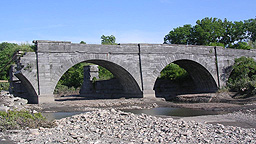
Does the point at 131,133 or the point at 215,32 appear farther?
the point at 215,32

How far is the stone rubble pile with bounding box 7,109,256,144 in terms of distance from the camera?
23.0 feet

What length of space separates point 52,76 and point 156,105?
6859 millimetres

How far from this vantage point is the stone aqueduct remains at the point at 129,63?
18.1 metres

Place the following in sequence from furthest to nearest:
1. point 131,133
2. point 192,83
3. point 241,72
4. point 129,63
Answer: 1. point 192,83
2. point 241,72
3. point 129,63
4. point 131,133

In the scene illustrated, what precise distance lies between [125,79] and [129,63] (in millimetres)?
2315

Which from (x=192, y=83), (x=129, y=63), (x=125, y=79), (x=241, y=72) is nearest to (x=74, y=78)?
(x=125, y=79)

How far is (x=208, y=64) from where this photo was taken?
24.0 meters

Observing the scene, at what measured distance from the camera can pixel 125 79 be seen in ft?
74.6

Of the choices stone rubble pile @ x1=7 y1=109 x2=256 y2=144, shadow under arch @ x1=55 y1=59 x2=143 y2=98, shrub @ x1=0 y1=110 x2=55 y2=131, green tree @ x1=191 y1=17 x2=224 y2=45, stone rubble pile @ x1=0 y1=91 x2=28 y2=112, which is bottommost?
stone rubble pile @ x1=7 y1=109 x2=256 y2=144

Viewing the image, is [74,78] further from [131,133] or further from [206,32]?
[131,133]

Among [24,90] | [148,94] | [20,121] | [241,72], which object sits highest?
[241,72]

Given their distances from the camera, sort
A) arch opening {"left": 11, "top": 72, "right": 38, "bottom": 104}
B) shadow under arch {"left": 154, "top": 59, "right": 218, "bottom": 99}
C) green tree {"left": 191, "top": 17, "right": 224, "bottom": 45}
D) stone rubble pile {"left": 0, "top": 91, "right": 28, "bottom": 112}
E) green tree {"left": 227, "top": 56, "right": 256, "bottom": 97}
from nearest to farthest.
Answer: stone rubble pile {"left": 0, "top": 91, "right": 28, "bottom": 112} → arch opening {"left": 11, "top": 72, "right": 38, "bottom": 104} → green tree {"left": 227, "top": 56, "right": 256, "bottom": 97} → shadow under arch {"left": 154, "top": 59, "right": 218, "bottom": 99} → green tree {"left": 191, "top": 17, "right": 224, "bottom": 45}

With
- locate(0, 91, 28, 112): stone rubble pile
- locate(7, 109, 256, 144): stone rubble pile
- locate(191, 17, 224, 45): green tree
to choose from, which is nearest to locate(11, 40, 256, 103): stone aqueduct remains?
locate(0, 91, 28, 112): stone rubble pile

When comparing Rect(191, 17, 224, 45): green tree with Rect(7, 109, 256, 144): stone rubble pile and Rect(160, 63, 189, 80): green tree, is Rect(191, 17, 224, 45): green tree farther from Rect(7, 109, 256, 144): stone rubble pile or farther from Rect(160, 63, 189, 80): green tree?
Rect(7, 109, 256, 144): stone rubble pile
